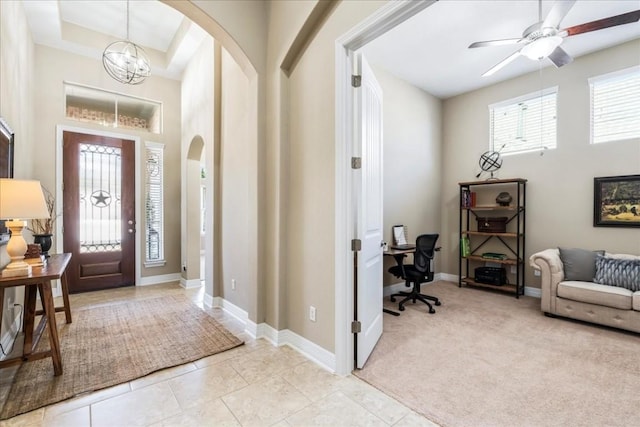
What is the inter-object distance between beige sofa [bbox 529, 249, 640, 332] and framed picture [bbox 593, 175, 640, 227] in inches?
19.9

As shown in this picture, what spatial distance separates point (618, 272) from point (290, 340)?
3.69 metres

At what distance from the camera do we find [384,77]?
4707 mm

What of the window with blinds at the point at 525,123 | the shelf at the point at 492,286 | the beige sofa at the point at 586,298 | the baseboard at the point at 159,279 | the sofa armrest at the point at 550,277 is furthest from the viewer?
the baseboard at the point at 159,279

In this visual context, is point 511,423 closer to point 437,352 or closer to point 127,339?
point 437,352

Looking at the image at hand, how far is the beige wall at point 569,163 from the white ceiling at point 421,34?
235 mm

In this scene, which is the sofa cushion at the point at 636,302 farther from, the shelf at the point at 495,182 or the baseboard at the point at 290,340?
the baseboard at the point at 290,340

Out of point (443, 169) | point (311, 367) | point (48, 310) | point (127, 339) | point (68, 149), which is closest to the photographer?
point (48, 310)

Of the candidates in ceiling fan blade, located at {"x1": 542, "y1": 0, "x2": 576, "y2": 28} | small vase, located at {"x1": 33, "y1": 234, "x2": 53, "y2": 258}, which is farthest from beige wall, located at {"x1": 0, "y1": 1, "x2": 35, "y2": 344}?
ceiling fan blade, located at {"x1": 542, "y1": 0, "x2": 576, "y2": 28}

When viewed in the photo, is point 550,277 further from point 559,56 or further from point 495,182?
point 559,56

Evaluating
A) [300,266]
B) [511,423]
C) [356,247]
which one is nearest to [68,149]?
[300,266]

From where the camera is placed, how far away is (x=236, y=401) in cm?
194

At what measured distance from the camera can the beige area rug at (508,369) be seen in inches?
73.2

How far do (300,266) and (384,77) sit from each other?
3.56m

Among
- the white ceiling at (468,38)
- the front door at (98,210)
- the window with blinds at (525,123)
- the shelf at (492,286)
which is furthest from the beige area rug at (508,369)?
the front door at (98,210)
